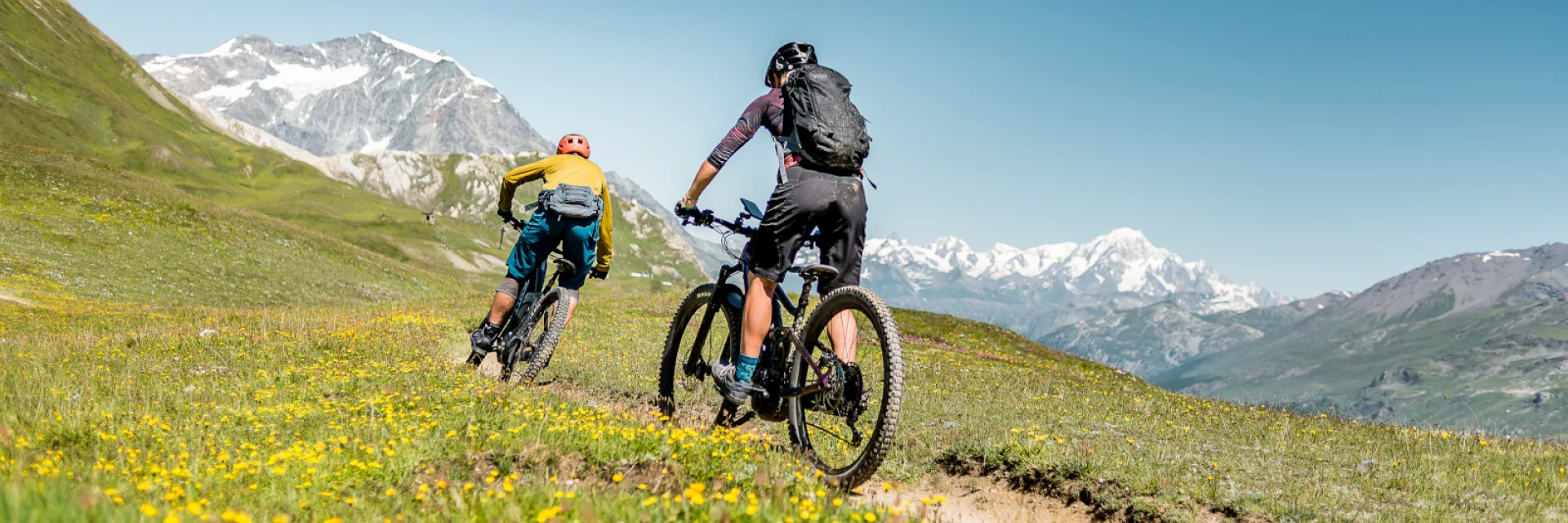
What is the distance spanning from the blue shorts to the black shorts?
3.82 metres

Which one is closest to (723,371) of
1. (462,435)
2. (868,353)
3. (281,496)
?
(868,353)

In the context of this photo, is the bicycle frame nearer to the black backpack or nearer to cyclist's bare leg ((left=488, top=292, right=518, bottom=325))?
the black backpack

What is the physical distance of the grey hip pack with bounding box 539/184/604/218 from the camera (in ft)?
29.9

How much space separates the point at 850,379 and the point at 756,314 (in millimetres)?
1012

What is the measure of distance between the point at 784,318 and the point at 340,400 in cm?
428

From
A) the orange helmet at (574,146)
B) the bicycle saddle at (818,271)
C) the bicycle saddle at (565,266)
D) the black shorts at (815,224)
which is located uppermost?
the orange helmet at (574,146)

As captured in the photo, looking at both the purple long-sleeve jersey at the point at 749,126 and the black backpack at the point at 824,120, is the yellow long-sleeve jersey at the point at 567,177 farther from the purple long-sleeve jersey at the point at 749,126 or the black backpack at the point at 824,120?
the black backpack at the point at 824,120

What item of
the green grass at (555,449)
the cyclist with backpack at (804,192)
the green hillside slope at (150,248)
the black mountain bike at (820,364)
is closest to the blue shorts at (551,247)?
the green grass at (555,449)

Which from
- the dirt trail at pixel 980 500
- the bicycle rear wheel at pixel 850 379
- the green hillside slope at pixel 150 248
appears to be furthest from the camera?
the green hillside slope at pixel 150 248

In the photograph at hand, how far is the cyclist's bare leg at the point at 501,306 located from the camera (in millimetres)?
9922

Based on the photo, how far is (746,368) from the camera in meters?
6.38

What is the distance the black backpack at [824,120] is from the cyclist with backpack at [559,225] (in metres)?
3.80

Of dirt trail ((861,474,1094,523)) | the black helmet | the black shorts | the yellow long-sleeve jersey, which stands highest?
the black helmet

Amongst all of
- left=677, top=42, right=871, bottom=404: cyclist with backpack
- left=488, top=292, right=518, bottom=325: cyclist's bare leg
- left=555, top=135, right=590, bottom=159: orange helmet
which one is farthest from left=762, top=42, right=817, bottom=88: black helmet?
left=488, top=292, right=518, bottom=325: cyclist's bare leg
